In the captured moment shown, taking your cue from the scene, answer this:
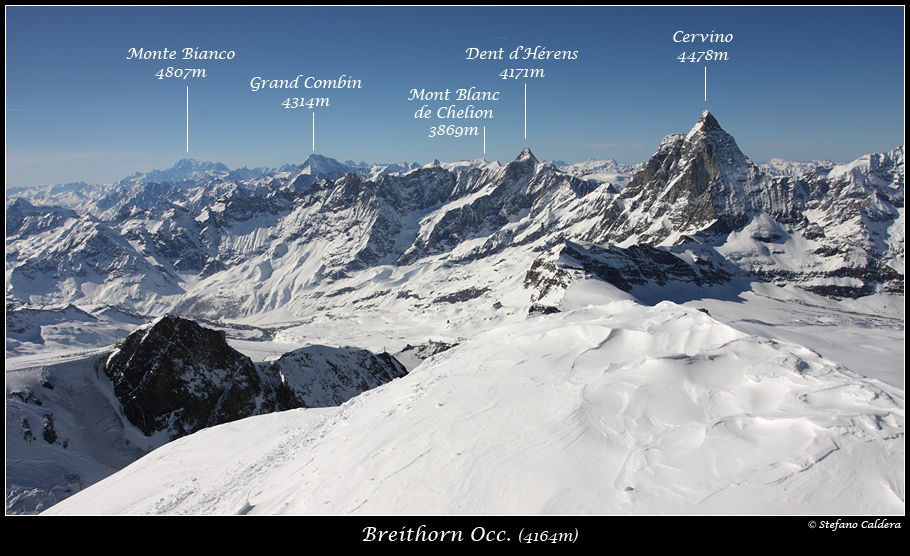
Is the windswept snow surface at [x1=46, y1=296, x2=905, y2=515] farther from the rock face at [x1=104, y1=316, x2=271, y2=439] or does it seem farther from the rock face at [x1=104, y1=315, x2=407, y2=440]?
the rock face at [x1=104, y1=315, x2=407, y2=440]

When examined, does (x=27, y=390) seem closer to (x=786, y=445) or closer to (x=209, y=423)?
(x=209, y=423)

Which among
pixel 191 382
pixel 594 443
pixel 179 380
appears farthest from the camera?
pixel 191 382

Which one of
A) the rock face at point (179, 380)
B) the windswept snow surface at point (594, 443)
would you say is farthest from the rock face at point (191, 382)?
the windswept snow surface at point (594, 443)

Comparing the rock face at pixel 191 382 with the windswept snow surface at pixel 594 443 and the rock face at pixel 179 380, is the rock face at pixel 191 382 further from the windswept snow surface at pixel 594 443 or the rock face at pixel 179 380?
the windswept snow surface at pixel 594 443

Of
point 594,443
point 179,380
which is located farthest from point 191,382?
point 594,443

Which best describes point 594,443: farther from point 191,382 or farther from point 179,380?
point 179,380

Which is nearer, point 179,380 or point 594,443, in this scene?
point 594,443

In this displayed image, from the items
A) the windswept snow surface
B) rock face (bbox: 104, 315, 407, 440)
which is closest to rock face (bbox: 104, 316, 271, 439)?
rock face (bbox: 104, 315, 407, 440)
